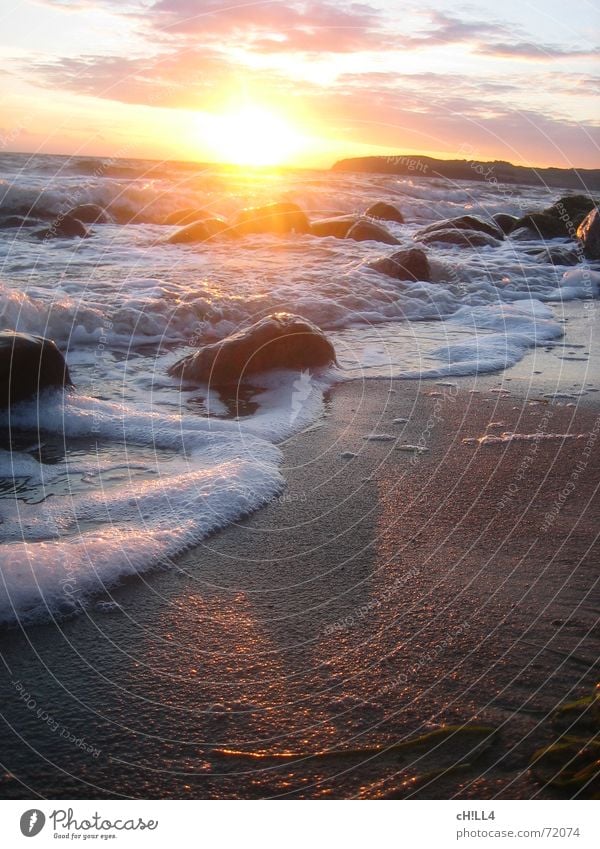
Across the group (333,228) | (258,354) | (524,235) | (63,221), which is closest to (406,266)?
(333,228)

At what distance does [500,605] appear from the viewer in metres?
3.61

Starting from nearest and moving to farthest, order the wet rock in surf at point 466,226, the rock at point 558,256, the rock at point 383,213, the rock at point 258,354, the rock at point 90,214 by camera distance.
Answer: the rock at point 258,354 → the rock at point 558,256 → the wet rock in surf at point 466,226 → the rock at point 90,214 → the rock at point 383,213

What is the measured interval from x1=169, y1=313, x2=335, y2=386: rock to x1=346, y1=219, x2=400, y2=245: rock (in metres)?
11.7

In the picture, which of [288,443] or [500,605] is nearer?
[500,605]

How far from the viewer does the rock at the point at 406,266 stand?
46.2 ft

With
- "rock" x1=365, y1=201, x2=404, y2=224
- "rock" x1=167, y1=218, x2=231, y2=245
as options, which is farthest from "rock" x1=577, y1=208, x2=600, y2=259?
"rock" x1=167, y1=218, x2=231, y2=245

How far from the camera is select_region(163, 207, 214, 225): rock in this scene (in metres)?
23.0

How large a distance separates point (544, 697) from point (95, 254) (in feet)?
48.7

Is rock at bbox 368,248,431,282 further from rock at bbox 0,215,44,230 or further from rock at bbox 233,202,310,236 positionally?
rock at bbox 0,215,44,230

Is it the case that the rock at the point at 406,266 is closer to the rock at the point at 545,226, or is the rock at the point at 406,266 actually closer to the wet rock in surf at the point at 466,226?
the wet rock in surf at the point at 466,226

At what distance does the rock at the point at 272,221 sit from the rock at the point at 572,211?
7830 millimetres

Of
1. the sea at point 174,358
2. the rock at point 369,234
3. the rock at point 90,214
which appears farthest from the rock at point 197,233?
the rock at point 90,214
